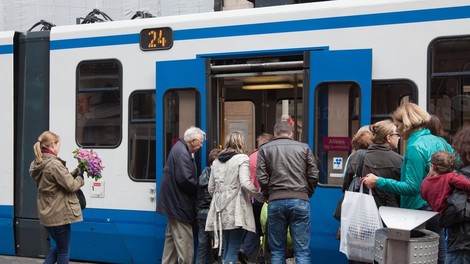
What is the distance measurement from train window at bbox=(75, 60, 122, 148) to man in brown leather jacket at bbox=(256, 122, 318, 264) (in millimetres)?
2152

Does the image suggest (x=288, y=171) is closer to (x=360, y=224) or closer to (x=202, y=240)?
(x=360, y=224)

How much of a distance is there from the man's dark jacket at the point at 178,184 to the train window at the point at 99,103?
0.93 metres

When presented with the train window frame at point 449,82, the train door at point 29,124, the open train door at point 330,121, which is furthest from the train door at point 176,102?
the train window frame at point 449,82

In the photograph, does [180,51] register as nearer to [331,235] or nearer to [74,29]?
[74,29]

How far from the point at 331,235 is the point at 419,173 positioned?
1706 millimetres

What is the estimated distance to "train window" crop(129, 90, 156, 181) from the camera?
6930 millimetres

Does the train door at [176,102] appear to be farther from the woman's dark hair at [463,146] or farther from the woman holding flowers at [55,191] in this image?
the woman's dark hair at [463,146]

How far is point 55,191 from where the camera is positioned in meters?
5.88

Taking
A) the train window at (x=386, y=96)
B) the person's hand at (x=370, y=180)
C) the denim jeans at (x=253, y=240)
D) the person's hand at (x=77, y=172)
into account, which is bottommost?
the denim jeans at (x=253, y=240)

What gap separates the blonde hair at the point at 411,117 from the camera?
15.3ft

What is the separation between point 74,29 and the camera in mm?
7348

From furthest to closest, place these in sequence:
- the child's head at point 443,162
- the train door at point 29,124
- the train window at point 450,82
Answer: the train door at point 29,124, the train window at point 450,82, the child's head at point 443,162

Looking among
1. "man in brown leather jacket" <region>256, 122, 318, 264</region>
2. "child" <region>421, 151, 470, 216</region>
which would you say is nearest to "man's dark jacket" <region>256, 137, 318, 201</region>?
"man in brown leather jacket" <region>256, 122, 318, 264</region>

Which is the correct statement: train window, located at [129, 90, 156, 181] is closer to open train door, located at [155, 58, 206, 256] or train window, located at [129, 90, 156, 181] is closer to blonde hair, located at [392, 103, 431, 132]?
open train door, located at [155, 58, 206, 256]
